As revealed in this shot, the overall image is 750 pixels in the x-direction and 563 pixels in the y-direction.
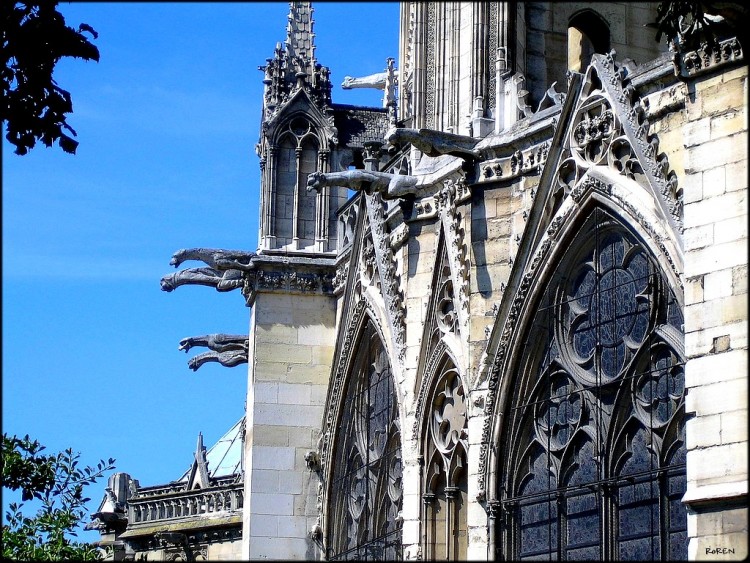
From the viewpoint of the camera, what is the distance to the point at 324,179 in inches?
1002

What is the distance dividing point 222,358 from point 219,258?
9.17ft

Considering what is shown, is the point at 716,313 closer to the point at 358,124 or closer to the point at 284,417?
the point at 284,417

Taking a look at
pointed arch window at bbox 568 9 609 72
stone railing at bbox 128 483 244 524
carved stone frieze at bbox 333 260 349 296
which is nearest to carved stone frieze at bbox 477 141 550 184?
pointed arch window at bbox 568 9 609 72

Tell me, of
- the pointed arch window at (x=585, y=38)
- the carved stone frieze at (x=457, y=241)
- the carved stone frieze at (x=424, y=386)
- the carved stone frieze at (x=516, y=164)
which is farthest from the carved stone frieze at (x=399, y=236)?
the pointed arch window at (x=585, y=38)

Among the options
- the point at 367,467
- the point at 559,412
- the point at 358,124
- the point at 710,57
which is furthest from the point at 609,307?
the point at 358,124

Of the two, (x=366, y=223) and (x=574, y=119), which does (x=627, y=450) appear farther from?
(x=366, y=223)

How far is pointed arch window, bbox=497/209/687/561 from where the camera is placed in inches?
795

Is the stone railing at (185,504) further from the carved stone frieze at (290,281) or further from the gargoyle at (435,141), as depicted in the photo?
the gargoyle at (435,141)

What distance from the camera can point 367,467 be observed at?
86.9ft

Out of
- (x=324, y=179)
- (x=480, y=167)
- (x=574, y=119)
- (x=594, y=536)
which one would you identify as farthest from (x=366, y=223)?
(x=594, y=536)

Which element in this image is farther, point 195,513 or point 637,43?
point 195,513

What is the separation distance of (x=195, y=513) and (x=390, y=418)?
8.67 m

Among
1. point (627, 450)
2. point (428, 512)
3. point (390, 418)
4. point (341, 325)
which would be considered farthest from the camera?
point (341, 325)

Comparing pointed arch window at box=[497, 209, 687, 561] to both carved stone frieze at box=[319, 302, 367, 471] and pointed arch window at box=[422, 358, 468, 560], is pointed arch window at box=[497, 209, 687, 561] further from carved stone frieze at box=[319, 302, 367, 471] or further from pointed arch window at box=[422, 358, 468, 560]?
carved stone frieze at box=[319, 302, 367, 471]
